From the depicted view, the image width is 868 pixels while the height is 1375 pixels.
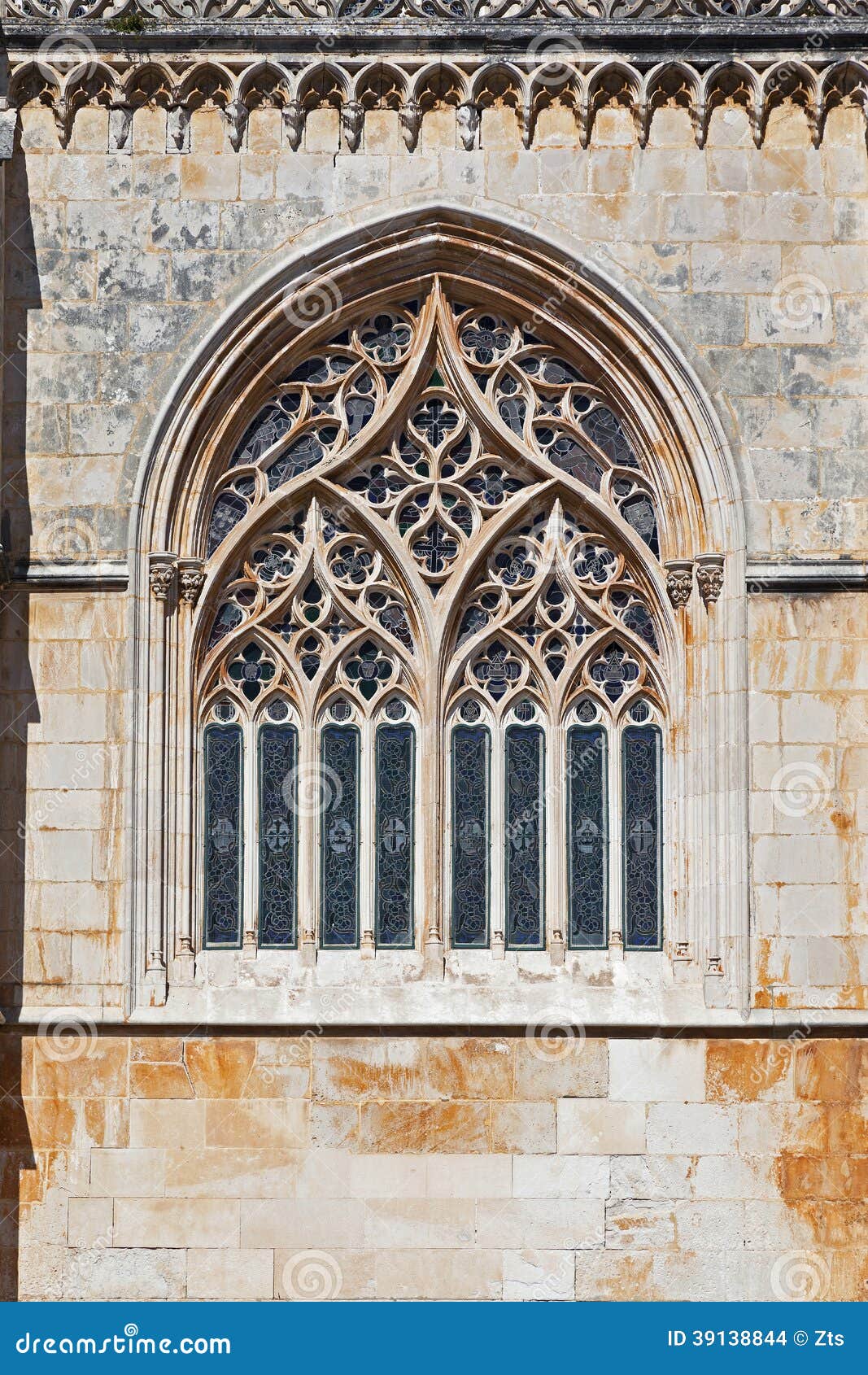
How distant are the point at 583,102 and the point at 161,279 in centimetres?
287

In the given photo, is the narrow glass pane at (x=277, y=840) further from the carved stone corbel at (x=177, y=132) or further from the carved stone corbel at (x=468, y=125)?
the carved stone corbel at (x=468, y=125)

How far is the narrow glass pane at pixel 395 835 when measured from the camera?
14.3 meters

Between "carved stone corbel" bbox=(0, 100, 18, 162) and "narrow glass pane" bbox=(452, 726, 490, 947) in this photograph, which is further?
"narrow glass pane" bbox=(452, 726, 490, 947)

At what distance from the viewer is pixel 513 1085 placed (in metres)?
13.8

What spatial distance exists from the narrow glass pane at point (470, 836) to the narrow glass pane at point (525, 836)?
146 millimetres

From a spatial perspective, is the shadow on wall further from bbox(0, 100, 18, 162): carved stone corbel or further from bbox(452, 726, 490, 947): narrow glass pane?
bbox(452, 726, 490, 947): narrow glass pane

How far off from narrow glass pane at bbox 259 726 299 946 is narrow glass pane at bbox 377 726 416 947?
53 centimetres

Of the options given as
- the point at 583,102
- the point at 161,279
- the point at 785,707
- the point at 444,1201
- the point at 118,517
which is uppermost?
the point at 583,102

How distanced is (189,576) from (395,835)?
6.79 ft

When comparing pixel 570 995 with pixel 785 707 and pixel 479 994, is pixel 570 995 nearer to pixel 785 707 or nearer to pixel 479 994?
pixel 479 994

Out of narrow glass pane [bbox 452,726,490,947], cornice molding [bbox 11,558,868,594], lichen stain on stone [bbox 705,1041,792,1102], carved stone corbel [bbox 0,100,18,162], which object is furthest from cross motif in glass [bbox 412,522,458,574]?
lichen stain on stone [bbox 705,1041,792,1102]

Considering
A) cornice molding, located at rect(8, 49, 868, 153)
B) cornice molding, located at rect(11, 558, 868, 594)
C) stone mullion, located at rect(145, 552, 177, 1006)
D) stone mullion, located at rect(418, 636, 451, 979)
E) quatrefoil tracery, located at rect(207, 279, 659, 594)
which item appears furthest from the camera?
quatrefoil tracery, located at rect(207, 279, 659, 594)

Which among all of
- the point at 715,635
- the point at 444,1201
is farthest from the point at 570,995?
the point at 715,635

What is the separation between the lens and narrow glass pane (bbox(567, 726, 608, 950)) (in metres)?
14.3
